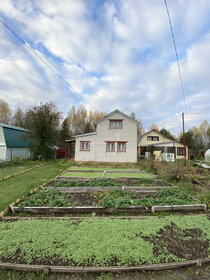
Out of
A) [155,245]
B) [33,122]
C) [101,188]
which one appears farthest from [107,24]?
[33,122]

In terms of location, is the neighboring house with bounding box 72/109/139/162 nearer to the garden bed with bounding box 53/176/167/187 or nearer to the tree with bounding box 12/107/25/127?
the garden bed with bounding box 53/176/167/187

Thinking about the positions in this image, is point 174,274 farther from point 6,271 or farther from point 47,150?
point 47,150

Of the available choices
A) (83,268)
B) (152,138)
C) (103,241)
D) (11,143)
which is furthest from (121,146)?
(152,138)

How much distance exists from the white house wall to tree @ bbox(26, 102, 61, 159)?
14.7 ft

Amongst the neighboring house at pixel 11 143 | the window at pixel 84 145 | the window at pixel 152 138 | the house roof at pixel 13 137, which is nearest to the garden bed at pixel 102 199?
the window at pixel 84 145

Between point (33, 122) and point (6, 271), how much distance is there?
1602 cm

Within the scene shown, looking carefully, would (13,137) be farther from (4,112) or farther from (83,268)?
(4,112)

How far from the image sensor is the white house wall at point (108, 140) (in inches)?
580

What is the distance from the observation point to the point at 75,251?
2.31 m

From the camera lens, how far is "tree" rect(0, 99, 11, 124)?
2859 cm

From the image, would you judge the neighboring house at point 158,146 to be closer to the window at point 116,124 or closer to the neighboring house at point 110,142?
the neighboring house at point 110,142

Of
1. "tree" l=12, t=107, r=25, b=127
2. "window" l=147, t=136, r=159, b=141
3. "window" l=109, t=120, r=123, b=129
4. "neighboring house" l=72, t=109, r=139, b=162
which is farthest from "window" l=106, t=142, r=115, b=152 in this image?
"tree" l=12, t=107, r=25, b=127

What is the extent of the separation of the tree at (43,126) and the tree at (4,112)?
712 inches

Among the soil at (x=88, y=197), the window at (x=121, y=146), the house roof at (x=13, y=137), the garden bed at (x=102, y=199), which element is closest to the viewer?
the garden bed at (x=102, y=199)
